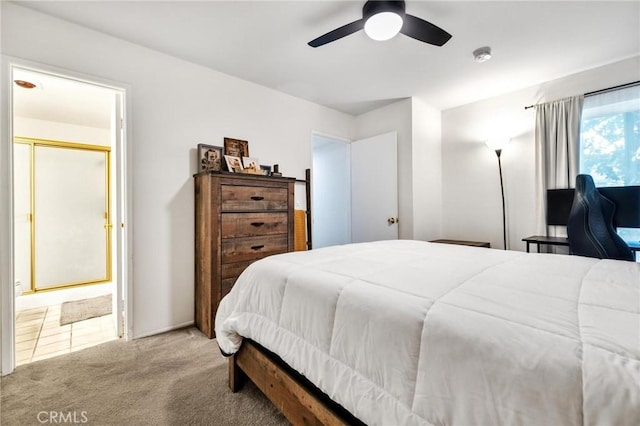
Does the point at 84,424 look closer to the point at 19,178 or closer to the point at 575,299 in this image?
the point at 575,299

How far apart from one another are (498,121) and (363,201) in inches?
78.9

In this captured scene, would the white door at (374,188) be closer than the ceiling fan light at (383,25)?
No

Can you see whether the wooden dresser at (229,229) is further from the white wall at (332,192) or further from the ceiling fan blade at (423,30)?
the ceiling fan blade at (423,30)

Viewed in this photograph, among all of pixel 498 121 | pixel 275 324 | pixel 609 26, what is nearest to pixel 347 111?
pixel 498 121

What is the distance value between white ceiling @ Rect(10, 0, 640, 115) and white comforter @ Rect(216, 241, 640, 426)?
1850 millimetres

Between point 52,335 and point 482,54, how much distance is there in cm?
467

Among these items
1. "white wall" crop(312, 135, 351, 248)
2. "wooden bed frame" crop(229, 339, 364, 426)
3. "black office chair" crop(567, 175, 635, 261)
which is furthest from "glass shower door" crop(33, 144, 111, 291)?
"black office chair" crop(567, 175, 635, 261)

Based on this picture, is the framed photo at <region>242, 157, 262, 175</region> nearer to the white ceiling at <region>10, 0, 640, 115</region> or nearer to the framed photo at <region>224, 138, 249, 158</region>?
the framed photo at <region>224, 138, 249, 158</region>

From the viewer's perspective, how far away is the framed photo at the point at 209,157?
2.70m

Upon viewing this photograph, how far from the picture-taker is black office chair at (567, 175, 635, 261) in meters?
1.77

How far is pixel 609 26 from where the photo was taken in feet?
7.18

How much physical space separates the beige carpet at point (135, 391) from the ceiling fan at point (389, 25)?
240 centimetres

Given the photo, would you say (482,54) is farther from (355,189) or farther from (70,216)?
(70,216)

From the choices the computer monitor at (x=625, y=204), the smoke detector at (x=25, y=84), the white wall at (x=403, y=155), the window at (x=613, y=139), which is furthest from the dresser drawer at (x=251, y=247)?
the window at (x=613, y=139)
